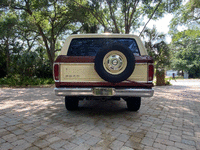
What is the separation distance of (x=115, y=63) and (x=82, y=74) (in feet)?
2.58

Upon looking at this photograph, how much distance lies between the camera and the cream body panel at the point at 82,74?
302 cm

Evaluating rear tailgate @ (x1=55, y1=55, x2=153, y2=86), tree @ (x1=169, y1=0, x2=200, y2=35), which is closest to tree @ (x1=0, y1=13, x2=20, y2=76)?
rear tailgate @ (x1=55, y1=55, x2=153, y2=86)

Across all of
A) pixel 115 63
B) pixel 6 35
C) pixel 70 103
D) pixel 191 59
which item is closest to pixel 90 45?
pixel 115 63

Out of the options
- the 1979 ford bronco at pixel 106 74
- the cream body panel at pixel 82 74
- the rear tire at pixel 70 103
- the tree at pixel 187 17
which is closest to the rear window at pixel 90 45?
the 1979 ford bronco at pixel 106 74

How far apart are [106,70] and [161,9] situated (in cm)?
1120

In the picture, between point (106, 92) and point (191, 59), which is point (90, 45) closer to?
point (106, 92)

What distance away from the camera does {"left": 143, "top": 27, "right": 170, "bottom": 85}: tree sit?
1016 centimetres

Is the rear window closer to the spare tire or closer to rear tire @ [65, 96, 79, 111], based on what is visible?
the spare tire

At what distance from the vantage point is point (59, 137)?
95.0 inches

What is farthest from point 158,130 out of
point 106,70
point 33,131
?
point 33,131

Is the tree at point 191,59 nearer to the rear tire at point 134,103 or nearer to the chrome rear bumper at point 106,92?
the rear tire at point 134,103

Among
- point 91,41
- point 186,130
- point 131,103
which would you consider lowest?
point 186,130

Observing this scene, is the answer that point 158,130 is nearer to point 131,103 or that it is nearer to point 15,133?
point 131,103

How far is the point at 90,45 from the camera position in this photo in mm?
3414
